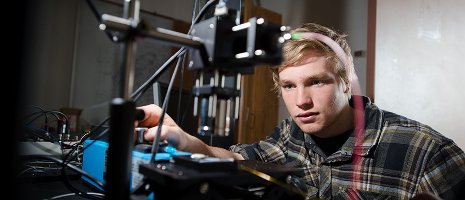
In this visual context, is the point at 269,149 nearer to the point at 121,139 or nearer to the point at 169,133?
the point at 169,133

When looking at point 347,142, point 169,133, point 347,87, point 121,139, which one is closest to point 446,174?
point 347,142

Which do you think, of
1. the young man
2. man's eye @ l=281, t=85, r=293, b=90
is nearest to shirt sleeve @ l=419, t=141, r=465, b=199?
the young man

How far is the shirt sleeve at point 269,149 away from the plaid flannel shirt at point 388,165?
0.11 m

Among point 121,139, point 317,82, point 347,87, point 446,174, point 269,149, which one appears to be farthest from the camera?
point 269,149

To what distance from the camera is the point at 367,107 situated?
4.22 feet

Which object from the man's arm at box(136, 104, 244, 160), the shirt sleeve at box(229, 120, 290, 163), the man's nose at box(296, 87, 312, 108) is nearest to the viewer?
the man's arm at box(136, 104, 244, 160)

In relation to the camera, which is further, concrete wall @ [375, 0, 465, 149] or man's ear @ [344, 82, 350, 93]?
concrete wall @ [375, 0, 465, 149]

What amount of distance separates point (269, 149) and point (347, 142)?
35cm

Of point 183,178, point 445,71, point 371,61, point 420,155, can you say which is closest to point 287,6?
point 371,61

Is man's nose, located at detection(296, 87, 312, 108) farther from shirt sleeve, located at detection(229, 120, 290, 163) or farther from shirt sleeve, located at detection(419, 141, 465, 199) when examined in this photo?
shirt sleeve, located at detection(419, 141, 465, 199)

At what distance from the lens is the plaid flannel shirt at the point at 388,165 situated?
3.37 ft

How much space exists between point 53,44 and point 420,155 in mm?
2853

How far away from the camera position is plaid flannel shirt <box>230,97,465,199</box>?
3.37 ft

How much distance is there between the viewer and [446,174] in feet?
3.31
